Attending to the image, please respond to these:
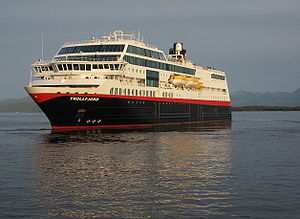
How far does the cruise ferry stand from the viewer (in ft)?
168

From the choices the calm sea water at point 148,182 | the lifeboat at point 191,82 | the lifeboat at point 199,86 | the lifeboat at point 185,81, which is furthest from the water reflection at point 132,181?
the lifeboat at point 199,86

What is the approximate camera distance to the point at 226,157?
30188 mm

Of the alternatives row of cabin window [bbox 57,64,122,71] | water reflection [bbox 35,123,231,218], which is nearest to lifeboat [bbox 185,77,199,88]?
row of cabin window [bbox 57,64,122,71]

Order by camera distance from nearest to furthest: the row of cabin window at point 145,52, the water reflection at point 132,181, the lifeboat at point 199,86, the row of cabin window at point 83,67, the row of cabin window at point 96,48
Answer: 1. the water reflection at point 132,181
2. the row of cabin window at point 83,67
3. the row of cabin window at point 96,48
4. the row of cabin window at point 145,52
5. the lifeboat at point 199,86

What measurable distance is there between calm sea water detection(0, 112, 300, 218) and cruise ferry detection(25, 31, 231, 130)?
1669 centimetres

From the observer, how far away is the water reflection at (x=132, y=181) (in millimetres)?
15758

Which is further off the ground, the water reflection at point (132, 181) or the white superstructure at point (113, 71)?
the white superstructure at point (113, 71)

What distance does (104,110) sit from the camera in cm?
5350

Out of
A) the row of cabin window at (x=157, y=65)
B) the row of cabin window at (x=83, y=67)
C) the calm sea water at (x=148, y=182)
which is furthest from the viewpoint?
the row of cabin window at (x=157, y=65)

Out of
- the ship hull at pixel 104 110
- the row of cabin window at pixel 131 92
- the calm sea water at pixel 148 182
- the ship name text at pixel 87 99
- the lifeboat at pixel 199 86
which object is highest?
the lifeboat at pixel 199 86

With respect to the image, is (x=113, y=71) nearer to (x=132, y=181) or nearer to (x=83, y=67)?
(x=83, y=67)

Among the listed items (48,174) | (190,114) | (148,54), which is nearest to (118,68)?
(148,54)

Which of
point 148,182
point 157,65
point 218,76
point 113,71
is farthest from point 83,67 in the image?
point 218,76

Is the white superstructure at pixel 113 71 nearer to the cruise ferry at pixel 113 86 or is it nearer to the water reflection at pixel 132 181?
the cruise ferry at pixel 113 86
